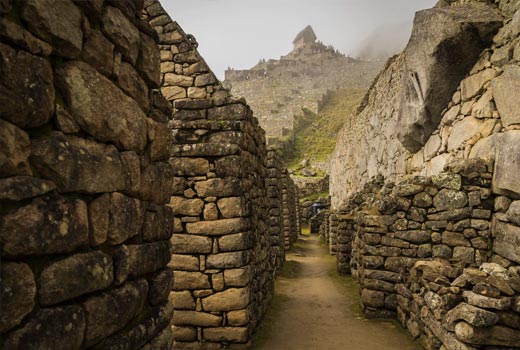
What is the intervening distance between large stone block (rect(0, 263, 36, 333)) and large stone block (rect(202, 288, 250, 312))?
376 cm

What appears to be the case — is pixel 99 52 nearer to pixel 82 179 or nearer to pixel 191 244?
pixel 82 179

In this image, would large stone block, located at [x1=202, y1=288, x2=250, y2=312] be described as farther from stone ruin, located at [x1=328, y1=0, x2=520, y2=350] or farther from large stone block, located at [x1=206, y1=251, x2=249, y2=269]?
Answer: stone ruin, located at [x1=328, y1=0, x2=520, y2=350]

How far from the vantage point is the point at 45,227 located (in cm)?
145

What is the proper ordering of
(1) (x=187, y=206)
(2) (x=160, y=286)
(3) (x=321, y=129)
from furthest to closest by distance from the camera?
1. (3) (x=321, y=129)
2. (1) (x=187, y=206)
3. (2) (x=160, y=286)

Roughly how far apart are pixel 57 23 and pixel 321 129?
54.8 meters

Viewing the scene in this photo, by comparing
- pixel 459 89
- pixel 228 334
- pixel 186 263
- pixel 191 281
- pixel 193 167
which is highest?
pixel 459 89

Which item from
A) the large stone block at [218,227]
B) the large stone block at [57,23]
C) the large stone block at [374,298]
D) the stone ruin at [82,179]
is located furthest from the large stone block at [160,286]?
the large stone block at [374,298]

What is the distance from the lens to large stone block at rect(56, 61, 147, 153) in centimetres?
168

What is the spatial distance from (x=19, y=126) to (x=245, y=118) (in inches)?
167

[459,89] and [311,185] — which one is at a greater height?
[459,89]

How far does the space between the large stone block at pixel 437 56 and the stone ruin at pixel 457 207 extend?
0.08ft

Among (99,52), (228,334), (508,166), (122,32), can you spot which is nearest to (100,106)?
(99,52)

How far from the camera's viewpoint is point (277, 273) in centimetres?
1091

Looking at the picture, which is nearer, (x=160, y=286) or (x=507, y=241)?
(x=160, y=286)
